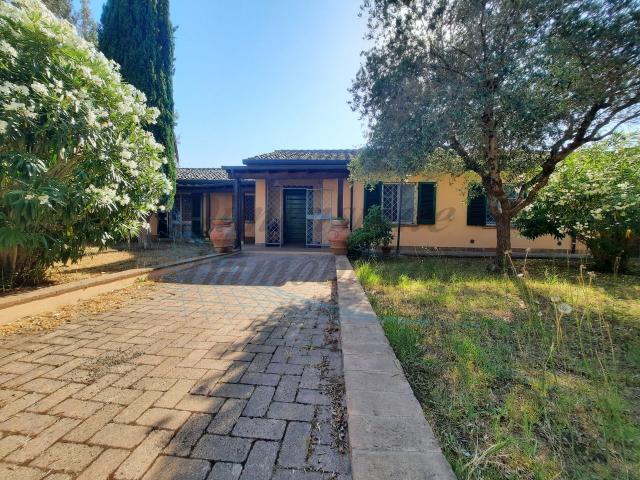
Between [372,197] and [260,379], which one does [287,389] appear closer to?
[260,379]

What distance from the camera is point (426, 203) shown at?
9484mm

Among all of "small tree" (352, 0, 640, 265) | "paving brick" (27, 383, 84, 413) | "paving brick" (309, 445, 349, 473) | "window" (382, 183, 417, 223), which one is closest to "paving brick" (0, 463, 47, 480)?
"paving brick" (27, 383, 84, 413)

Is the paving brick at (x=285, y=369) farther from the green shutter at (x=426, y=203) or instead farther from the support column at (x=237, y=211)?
the green shutter at (x=426, y=203)

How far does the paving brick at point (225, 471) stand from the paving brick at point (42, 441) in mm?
778

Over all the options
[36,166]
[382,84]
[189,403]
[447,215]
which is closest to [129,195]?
[36,166]

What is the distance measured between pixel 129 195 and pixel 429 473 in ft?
14.6

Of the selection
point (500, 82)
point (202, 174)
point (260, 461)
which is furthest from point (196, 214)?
point (260, 461)

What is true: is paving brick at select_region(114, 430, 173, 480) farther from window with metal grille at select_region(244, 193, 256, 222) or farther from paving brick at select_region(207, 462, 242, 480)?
window with metal grille at select_region(244, 193, 256, 222)

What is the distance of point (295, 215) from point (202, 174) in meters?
6.75

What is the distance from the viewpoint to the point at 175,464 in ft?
4.18

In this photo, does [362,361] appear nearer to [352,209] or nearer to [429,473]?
[429,473]

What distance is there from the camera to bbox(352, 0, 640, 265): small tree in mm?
3834

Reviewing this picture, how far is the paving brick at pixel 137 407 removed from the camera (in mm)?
1558

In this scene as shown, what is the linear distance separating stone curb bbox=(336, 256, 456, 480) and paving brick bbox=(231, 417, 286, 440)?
0.36 meters
